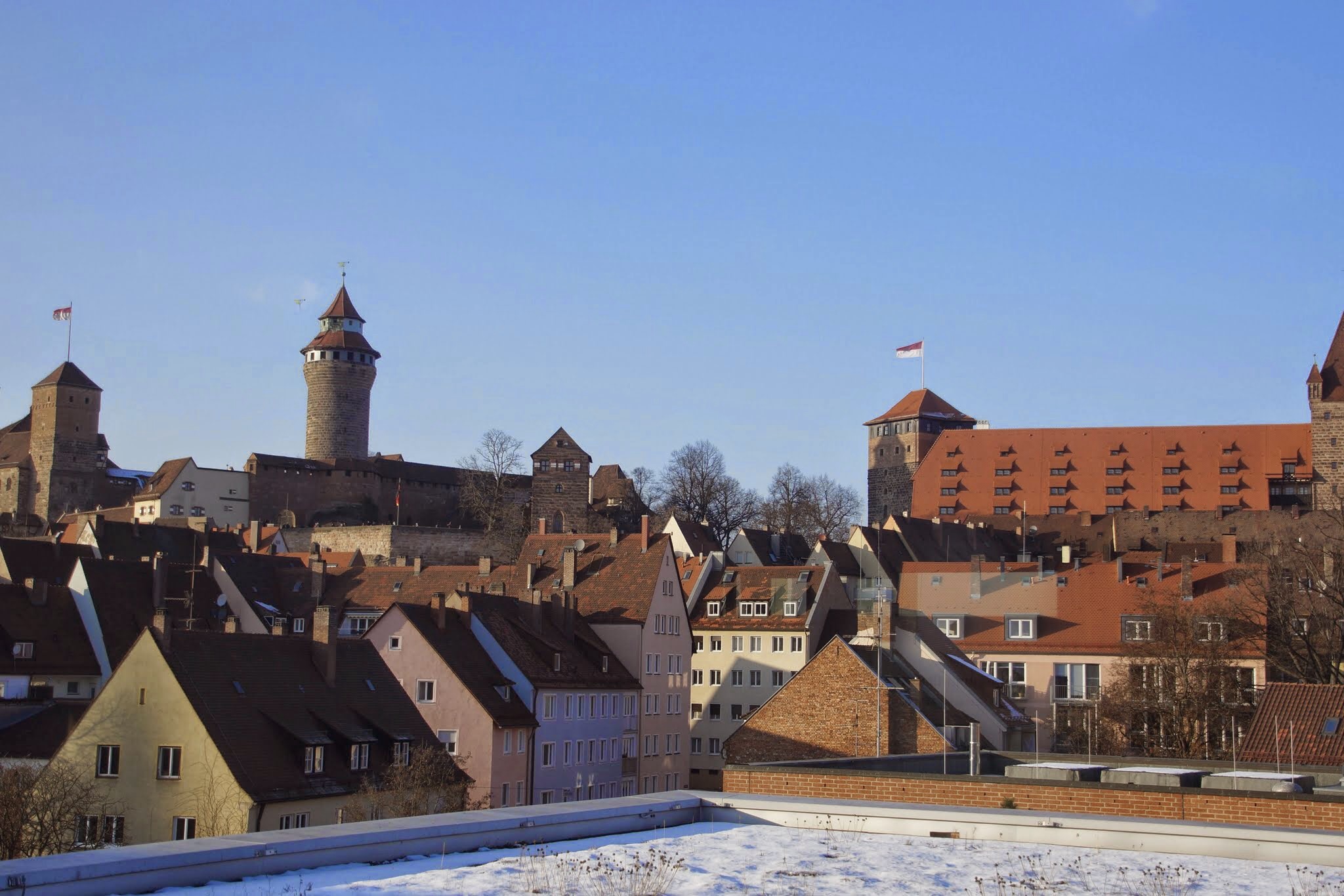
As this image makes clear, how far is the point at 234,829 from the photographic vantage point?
3080 centimetres

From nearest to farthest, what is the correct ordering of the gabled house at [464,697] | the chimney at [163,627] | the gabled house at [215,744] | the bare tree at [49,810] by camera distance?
the bare tree at [49,810]
the gabled house at [215,744]
the chimney at [163,627]
the gabled house at [464,697]

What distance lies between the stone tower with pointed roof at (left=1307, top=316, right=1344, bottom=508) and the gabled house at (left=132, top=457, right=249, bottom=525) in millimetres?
67529


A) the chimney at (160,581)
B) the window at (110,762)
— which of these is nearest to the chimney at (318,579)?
the chimney at (160,581)

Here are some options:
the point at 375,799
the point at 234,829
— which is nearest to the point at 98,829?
the point at 234,829

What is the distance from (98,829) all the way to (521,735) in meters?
14.6

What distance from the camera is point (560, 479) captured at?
10050 cm

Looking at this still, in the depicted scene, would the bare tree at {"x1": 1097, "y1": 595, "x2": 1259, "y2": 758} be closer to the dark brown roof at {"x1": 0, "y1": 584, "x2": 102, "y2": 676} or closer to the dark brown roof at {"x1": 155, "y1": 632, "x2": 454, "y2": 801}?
the dark brown roof at {"x1": 155, "y1": 632, "x2": 454, "y2": 801}

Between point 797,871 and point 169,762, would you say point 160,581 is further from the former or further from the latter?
point 797,871

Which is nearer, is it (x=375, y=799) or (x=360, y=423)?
(x=375, y=799)

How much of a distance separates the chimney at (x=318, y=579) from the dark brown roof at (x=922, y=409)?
71612 millimetres

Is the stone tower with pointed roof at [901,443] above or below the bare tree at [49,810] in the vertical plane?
above

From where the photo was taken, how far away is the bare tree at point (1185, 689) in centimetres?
4219

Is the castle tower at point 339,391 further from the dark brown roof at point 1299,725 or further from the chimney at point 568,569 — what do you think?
the dark brown roof at point 1299,725

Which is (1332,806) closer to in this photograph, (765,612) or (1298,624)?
(1298,624)
